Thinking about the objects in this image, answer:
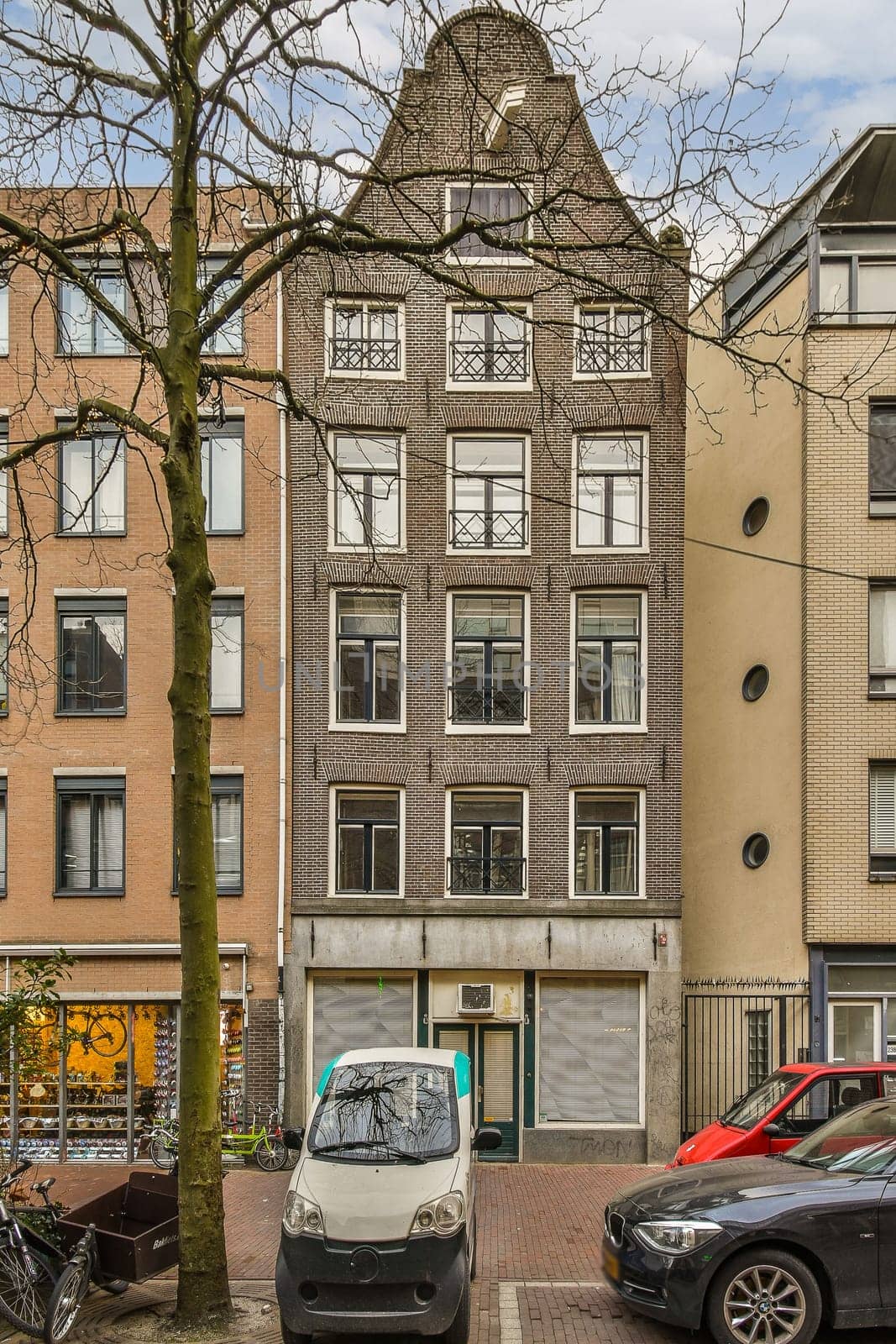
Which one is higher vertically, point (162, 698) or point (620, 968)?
point (162, 698)

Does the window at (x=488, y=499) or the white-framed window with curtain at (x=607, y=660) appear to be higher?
the window at (x=488, y=499)

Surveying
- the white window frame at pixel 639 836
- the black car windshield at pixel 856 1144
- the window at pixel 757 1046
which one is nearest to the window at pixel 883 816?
the window at pixel 757 1046

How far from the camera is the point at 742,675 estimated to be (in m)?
19.7

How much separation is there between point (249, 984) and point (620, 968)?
572 cm

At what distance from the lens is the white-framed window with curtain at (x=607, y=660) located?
1833 cm

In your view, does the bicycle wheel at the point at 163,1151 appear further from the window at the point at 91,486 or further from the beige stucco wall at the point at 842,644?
the beige stucco wall at the point at 842,644

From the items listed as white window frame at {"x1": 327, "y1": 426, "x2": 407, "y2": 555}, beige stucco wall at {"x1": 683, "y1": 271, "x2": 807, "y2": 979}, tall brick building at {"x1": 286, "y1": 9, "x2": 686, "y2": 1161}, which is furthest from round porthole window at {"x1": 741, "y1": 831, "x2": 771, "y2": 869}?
white window frame at {"x1": 327, "y1": 426, "x2": 407, "y2": 555}

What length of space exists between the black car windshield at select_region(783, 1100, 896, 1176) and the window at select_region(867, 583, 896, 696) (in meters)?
9.68

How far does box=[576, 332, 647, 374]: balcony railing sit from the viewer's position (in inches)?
731

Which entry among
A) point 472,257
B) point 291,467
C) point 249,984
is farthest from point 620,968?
point 472,257

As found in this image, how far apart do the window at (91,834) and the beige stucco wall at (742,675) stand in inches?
389

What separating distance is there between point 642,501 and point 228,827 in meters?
8.50

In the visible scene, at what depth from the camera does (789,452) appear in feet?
61.8

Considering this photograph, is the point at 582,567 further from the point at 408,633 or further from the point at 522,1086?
the point at 522,1086
